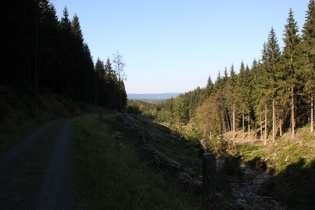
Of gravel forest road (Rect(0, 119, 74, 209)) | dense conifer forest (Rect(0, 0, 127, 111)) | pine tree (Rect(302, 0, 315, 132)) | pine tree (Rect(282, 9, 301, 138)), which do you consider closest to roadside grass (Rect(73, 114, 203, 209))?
gravel forest road (Rect(0, 119, 74, 209))

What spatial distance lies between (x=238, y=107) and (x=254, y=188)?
110 ft

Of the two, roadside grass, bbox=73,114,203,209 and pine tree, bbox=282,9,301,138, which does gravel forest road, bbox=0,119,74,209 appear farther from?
pine tree, bbox=282,9,301,138

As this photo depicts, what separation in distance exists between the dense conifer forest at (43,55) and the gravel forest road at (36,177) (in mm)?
15568

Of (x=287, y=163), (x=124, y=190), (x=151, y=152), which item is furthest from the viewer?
(x=287, y=163)

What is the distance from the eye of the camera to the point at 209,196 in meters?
6.95

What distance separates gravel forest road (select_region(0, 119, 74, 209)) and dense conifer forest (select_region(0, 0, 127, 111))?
51.1ft

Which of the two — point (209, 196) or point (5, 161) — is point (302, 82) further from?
point (5, 161)

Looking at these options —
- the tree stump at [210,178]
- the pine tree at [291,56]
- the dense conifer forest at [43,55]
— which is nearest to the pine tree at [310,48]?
the pine tree at [291,56]

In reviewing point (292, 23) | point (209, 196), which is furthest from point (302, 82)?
point (209, 196)

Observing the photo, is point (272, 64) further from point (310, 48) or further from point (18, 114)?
point (18, 114)

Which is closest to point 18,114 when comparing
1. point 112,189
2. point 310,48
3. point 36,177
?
point 36,177

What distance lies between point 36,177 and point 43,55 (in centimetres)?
3031

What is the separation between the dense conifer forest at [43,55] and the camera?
20.0m

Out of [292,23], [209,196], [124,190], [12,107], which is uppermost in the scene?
[292,23]
